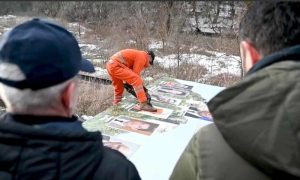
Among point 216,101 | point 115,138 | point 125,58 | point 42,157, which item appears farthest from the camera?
point 125,58

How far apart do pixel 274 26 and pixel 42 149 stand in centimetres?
67

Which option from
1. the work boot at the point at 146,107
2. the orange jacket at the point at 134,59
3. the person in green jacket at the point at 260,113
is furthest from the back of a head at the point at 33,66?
the orange jacket at the point at 134,59

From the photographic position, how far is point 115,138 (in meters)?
2.84

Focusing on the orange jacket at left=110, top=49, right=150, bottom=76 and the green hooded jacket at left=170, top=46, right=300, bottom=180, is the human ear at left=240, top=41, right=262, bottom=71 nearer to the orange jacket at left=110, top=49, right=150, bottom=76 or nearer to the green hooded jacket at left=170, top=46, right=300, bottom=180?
the green hooded jacket at left=170, top=46, right=300, bottom=180

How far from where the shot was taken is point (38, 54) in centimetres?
89

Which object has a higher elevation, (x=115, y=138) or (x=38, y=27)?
(x=38, y=27)

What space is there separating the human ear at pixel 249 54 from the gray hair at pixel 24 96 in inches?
20.1

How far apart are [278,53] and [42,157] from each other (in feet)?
2.08

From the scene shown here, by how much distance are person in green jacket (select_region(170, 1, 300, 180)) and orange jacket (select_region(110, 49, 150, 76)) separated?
3.17 meters

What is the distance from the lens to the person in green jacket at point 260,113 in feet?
2.83

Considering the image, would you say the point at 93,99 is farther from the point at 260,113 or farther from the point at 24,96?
the point at 260,113

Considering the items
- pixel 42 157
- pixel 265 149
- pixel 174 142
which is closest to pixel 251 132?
pixel 265 149

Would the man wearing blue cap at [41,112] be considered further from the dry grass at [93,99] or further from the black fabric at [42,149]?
the dry grass at [93,99]

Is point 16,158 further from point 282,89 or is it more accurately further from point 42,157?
point 282,89
